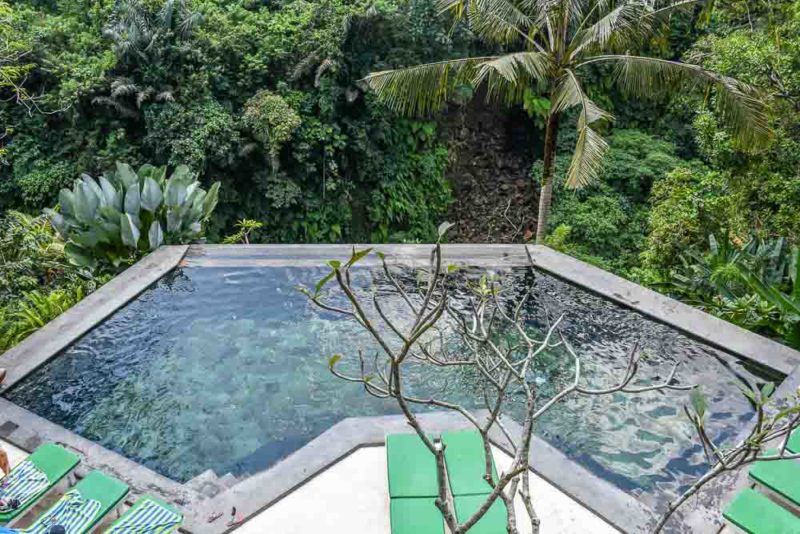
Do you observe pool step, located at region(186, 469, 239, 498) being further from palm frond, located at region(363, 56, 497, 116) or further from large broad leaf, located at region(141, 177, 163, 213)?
palm frond, located at region(363, 56, 497, 116)

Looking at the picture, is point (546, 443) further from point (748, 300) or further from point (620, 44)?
point (620, 44)

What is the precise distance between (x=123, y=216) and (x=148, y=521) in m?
4.49

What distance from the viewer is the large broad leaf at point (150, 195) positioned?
6938 millimetres

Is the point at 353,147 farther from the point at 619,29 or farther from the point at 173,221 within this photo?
the point at 619,29

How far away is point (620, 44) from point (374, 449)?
6663 millimetres

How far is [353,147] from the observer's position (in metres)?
11.7

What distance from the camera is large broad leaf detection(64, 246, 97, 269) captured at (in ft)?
21.9

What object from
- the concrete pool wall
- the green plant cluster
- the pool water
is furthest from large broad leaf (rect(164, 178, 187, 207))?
the pool water

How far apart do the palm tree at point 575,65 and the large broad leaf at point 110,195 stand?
3801 millimetres

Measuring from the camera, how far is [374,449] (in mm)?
3895

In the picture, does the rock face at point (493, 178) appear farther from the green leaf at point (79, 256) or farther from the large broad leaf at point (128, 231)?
the green leaf at point (79, 256)

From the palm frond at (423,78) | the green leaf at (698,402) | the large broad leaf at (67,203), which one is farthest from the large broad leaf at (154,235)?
the green leaf at (698,402)

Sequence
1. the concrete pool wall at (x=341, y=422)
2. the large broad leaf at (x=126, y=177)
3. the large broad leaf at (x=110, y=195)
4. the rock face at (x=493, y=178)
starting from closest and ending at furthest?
the concrete pool wall at (x=341, y=422), the large broad leaf at (x=110, y=195), the large broad leaf at (x=126, y=177), the rock face at (x=493, y=178)

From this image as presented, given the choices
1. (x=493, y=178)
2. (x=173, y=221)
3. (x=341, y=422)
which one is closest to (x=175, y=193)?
(x=173, y=221)
